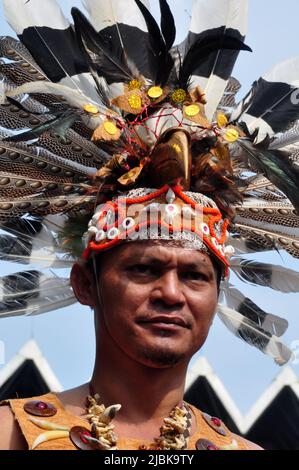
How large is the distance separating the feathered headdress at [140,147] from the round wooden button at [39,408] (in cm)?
61

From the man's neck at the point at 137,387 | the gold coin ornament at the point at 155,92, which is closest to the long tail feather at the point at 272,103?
the gold coin ornament at the point at 155,92

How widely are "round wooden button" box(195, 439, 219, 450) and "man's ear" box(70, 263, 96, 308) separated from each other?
677 millimetres

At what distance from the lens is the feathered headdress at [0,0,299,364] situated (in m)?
3.89

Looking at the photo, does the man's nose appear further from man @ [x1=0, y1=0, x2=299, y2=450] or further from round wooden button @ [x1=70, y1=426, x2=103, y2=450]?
round wooden button @ [x1=70, y1=426, x2=103, y2=450]

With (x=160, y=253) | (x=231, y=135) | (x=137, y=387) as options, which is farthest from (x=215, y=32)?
(x=137, y=387)

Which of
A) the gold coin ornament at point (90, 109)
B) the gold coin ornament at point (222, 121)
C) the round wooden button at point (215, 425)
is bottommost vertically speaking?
the round wooden button at point (215, 425)

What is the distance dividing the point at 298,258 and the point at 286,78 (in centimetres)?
80

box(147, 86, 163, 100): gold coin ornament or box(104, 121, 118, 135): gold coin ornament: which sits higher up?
box(147, 86, 163, 100): gold coin ornament

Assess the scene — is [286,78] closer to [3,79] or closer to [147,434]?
[3,79]

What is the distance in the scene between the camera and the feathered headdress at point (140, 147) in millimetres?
3887

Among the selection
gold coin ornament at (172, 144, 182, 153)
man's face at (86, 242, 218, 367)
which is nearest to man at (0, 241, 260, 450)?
man's face at (86, 242, 218, 367)

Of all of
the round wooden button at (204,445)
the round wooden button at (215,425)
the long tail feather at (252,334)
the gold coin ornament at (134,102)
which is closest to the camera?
the round wooden button at (204,445)

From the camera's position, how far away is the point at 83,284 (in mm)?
3992

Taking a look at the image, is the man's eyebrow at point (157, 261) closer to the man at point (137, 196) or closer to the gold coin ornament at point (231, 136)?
the man at point (137, 196)
